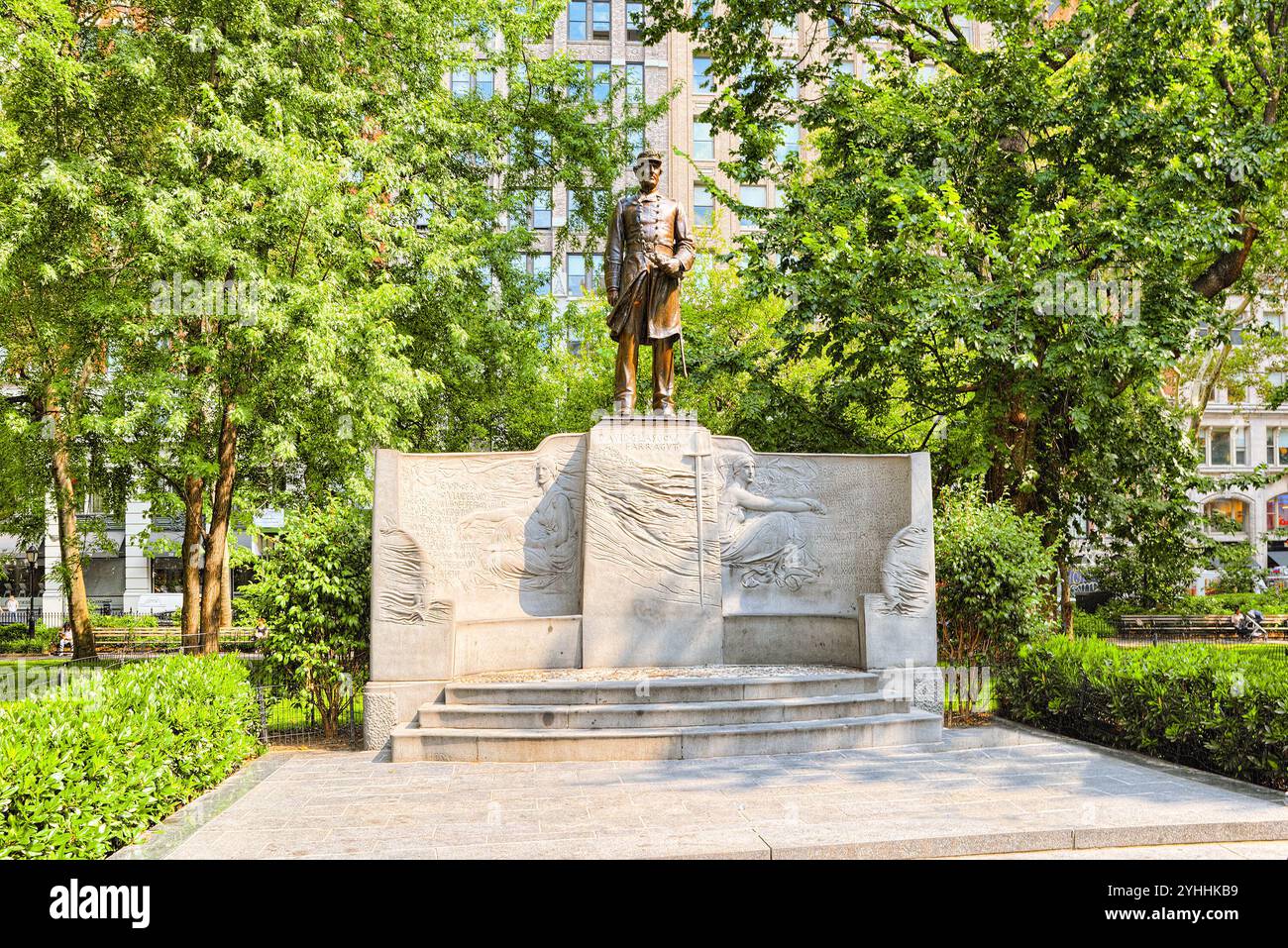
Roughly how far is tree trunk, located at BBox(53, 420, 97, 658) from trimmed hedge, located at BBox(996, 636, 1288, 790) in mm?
16464

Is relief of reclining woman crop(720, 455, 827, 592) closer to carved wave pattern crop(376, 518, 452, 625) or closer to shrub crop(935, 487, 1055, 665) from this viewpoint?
shrub crop(935, 487, 1055, 665)

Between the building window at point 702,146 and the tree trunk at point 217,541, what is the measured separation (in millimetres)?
33810

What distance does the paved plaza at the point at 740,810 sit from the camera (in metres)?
6.37

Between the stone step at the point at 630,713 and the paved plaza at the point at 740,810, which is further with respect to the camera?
the stone step at the point at 630,713

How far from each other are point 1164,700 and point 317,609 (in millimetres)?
9034

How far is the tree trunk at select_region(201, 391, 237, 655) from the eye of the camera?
53.0 ft

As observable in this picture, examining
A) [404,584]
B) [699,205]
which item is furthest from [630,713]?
[699,205]

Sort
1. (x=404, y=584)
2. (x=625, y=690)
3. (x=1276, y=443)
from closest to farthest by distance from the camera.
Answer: (x=625, y=690) < (x=404, y=584) < (x=1276, y=443)

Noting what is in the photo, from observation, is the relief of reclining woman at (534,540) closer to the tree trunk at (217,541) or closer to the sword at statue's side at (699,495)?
the sword at statue's side at (699,495)

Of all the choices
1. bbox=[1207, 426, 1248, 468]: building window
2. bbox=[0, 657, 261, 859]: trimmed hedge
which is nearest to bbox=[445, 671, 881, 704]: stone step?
bbox=[0, 657, 261, 859]: trimmed hedge

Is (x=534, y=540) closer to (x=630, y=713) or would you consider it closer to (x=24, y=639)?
(x=630, y=713)

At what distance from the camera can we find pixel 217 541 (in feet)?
58.2

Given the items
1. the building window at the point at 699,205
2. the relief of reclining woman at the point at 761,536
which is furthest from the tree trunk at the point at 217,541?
the building window at the point at 699,205
